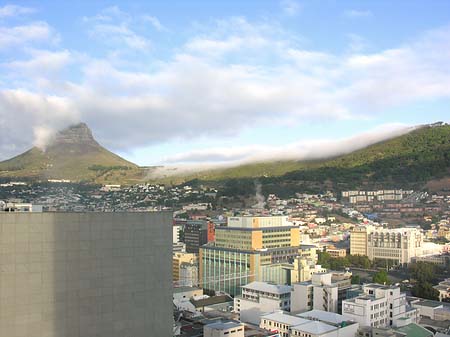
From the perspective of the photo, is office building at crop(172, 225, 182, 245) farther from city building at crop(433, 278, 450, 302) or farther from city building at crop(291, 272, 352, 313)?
city building at crop(433, 278, 450, 302)

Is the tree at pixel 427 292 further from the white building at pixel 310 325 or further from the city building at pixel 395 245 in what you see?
the city building at pixel 395 245

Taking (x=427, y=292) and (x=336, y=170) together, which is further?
(x=336, y=170)

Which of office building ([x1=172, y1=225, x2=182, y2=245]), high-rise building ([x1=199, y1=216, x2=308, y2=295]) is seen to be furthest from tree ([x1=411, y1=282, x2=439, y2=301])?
office building ([x1=172, y1=225, x2=182, y2=245])

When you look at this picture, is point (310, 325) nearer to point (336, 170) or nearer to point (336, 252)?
point (336, 252)

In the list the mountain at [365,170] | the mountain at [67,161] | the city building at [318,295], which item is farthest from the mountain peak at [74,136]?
the mountain at [365,170]

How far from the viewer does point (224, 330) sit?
14.2 m

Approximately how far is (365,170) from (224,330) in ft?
228

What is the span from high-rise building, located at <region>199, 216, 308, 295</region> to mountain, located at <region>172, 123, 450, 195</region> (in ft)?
123

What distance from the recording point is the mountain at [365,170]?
235ft

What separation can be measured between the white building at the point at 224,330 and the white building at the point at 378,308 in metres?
4.62

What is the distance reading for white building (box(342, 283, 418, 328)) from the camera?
661 inches

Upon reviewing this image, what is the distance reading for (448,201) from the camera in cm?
6119

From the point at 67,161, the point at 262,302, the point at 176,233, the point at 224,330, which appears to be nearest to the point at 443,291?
the point at 262,302

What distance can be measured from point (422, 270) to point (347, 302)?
52.2 ft
